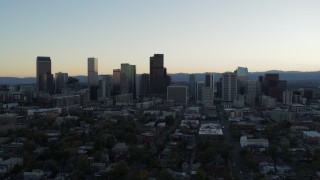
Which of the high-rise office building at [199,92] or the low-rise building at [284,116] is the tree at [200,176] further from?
the high-rise office building at [199,92]

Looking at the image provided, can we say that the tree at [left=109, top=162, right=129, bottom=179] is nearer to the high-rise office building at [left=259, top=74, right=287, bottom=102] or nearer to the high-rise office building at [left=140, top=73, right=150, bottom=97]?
the high-rise office building at [left=259, top=74, right=287, bottom=102]

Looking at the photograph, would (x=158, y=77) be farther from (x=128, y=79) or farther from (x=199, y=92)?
(x=199, y=92)

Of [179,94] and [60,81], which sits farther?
[60,81]

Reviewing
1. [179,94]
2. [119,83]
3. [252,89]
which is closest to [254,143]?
[179,94]

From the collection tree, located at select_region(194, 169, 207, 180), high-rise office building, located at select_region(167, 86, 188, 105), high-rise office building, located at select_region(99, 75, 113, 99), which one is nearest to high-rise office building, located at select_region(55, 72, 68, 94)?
high-rise office building, located at select_region(99, 75, 113, 99)

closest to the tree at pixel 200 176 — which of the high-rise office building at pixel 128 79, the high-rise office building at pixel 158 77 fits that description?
the high-rise office building at pixel 158 77

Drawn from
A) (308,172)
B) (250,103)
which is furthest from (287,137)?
(250,103)
